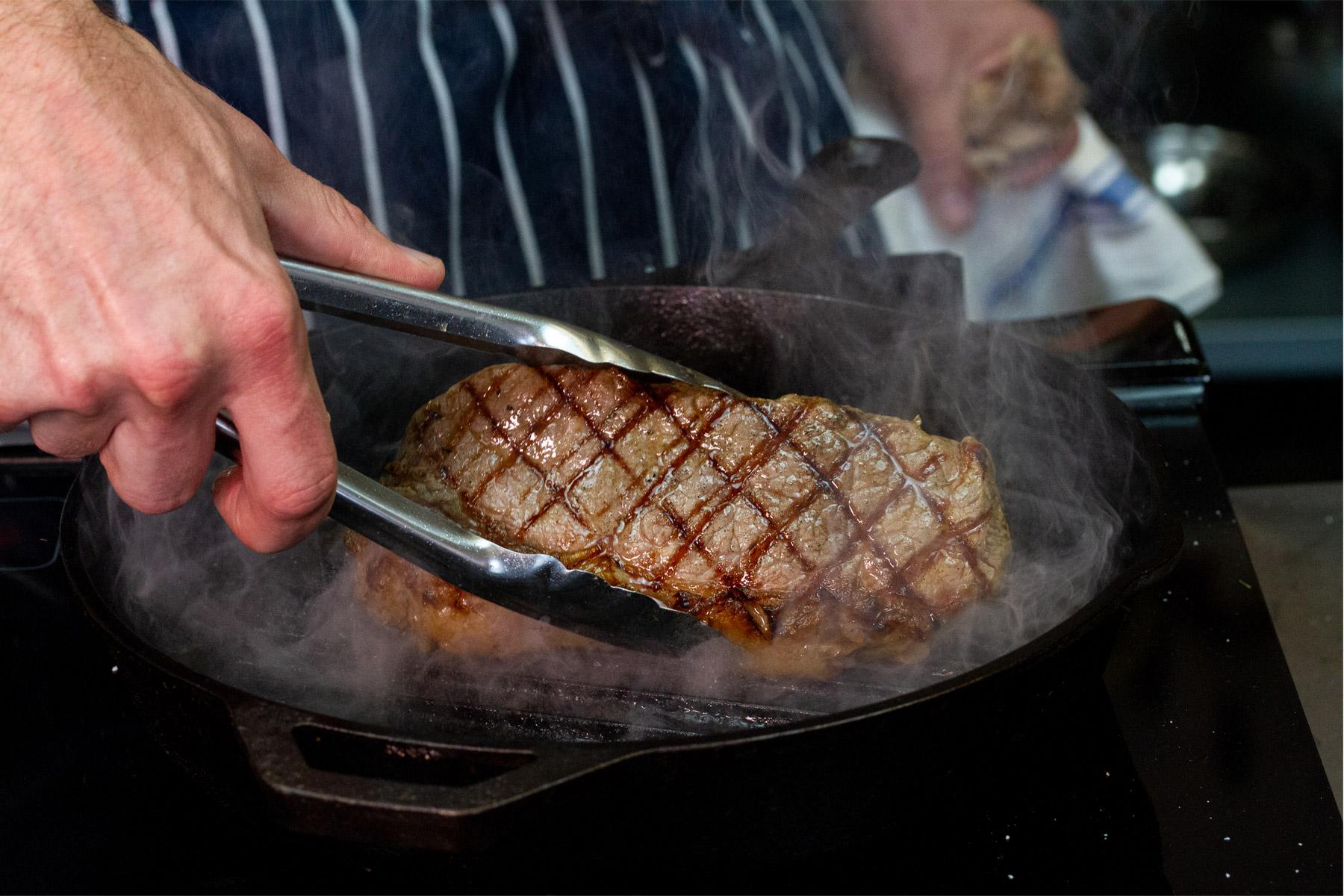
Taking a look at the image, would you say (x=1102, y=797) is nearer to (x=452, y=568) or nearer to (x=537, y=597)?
(x=537, y=597)

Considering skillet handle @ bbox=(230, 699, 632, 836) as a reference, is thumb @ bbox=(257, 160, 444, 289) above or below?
above

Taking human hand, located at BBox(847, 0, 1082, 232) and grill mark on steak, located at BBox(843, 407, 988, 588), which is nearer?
grill mark on steak, located at BBox(843, 407, 988, 588)

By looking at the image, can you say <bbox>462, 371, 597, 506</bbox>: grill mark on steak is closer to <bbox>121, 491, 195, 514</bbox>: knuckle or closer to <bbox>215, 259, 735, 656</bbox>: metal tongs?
<bbox>215, 259, 735, 656</bbox>: metal tongs

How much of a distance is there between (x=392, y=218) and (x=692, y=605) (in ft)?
5.89

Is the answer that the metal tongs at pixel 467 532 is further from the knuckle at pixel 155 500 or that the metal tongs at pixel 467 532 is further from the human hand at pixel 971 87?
the human hand at pixel 971 87

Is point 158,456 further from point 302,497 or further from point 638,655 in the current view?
point 638,655

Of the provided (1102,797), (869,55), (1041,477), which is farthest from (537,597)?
(869,55)

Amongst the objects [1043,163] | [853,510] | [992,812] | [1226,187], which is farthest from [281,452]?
[1226,187]

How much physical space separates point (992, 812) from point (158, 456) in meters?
1.58

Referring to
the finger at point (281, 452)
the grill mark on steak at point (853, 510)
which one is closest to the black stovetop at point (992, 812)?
the grill mark on steak at point (853, 510)

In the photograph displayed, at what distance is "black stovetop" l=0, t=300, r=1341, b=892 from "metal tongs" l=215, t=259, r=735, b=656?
41 cm

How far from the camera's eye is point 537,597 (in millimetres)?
1835

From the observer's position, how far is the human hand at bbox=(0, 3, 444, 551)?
140cm

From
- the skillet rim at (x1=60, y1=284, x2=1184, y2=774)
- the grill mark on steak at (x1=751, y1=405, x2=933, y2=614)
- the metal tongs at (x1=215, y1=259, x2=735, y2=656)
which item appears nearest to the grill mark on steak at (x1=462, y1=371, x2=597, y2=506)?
the metal tongs at (x1=215, y1=259, x2=735, y2=656)
